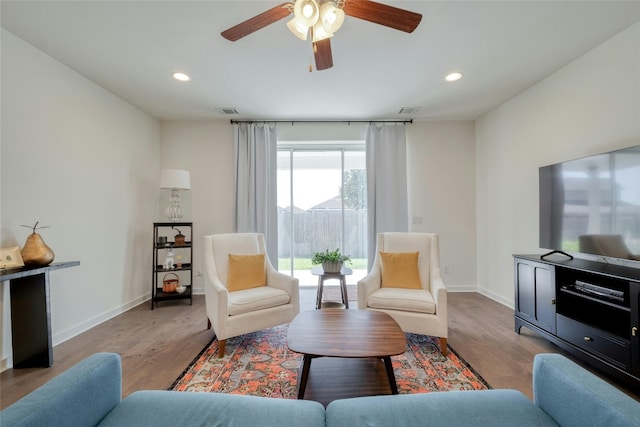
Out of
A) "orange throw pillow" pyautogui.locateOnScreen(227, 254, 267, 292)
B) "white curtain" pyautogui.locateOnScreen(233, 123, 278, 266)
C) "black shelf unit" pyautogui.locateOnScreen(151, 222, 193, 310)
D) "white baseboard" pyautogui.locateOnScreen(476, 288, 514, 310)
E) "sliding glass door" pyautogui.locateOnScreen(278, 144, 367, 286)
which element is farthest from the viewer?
"sliding glass door" pyautogui.locateOnScreen(278, 144, 367, 286)

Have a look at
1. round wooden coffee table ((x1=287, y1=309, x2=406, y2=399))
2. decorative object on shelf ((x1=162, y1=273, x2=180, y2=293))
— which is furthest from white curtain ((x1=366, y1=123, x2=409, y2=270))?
decorative object on shelf ((x1=162, y1=273, x2=180, y2=293))

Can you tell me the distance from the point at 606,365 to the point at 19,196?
14.9ft

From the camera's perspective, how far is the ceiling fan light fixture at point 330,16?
1394mm

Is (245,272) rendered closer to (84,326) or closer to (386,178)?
(84,326)

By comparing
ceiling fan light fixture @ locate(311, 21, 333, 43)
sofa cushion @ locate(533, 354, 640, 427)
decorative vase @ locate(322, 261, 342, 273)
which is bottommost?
sofa cushion @ locate(533, 354, 640, 427)

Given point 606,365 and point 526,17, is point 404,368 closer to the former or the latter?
point 606,365

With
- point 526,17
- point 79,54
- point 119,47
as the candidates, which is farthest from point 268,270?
point 526,17

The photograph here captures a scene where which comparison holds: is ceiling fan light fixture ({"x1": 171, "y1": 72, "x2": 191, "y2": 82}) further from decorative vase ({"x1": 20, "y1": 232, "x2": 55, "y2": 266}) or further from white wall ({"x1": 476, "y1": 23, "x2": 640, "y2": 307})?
white wall ({"x1": 476, "y1": 23, "x2": 640, "y2": 307})

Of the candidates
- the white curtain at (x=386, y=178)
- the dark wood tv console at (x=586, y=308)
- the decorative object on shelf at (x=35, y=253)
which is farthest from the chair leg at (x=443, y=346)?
the decorative object on shelf at (x=35, y=253)

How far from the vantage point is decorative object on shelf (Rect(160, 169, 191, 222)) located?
3.49 metres

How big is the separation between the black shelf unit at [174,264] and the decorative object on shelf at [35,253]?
1.39 m

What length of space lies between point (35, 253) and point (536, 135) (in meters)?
4.84

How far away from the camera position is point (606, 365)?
1.89m

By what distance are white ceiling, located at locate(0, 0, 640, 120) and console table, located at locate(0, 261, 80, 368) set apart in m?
1.89
